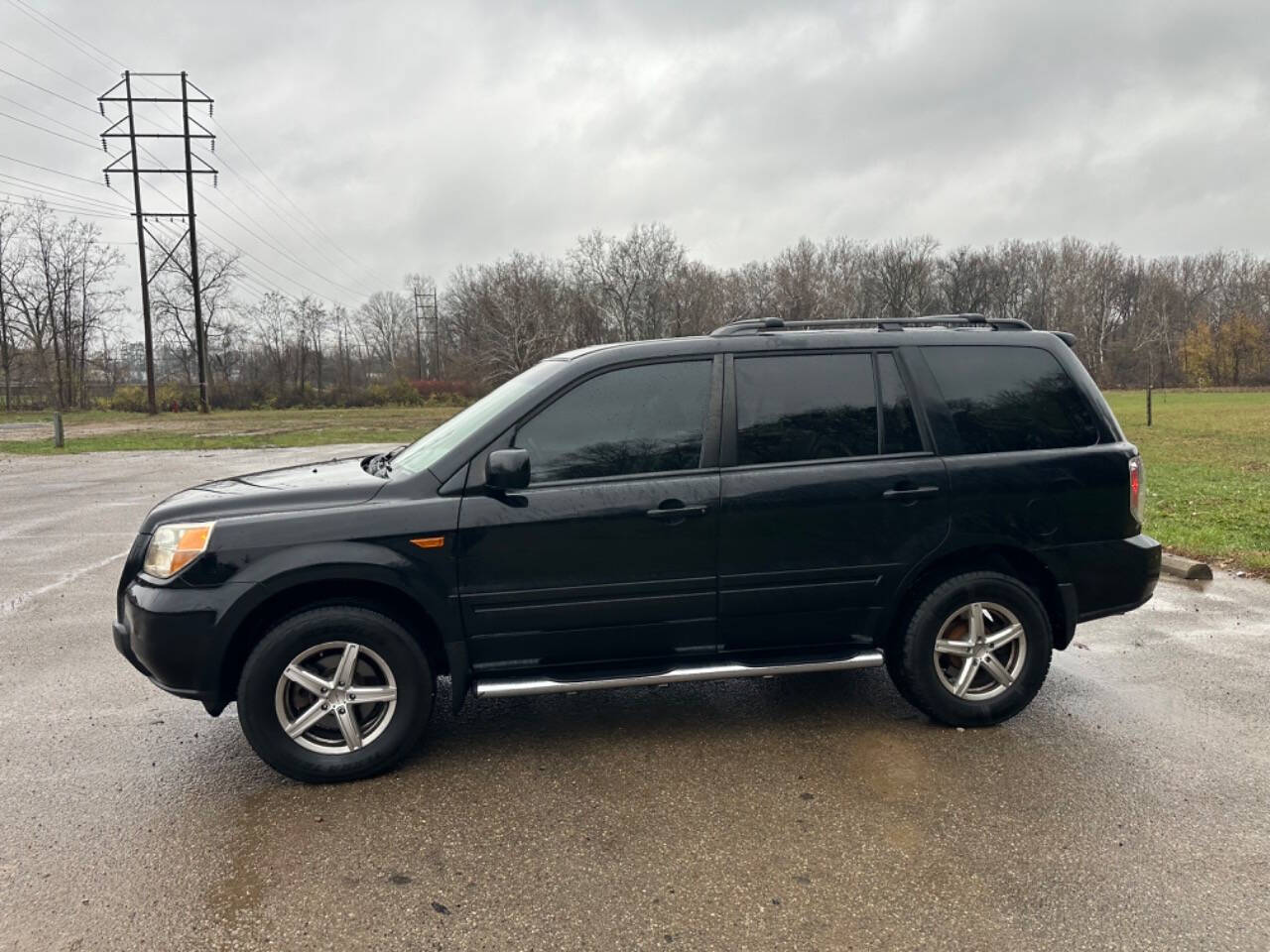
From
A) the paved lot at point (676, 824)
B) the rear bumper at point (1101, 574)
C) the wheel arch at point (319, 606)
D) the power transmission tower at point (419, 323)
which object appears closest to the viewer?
the paved lot at point (676, 824)

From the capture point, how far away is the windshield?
3918 millimetres

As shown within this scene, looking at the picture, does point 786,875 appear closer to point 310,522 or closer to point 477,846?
point 477,846

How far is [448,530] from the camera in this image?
11.8 ft

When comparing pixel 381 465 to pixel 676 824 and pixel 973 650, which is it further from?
pixel 973 650

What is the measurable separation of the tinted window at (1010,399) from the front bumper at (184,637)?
3.46 metres

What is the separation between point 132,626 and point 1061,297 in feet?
312

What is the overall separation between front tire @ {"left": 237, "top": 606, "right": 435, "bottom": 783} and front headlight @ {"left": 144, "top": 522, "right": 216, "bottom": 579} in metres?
0.47

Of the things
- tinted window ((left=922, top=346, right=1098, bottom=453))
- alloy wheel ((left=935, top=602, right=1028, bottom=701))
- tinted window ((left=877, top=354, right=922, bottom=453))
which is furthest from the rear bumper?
tinted window ((left=877, top=354, right=922, bottom=453))

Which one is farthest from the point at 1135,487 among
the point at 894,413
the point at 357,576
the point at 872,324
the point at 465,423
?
the point at 357,576

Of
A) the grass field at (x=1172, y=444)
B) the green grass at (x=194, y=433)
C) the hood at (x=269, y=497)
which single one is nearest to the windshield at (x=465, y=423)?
the hood at (x=269, y=497)

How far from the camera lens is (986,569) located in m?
4.12

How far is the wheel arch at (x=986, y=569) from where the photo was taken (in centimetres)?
405

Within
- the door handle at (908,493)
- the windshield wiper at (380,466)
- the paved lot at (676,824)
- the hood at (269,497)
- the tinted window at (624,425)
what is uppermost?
the tinted window at (624,425)

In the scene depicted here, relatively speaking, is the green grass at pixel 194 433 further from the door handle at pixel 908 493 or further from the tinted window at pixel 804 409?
the door handle at pixel 908 493
